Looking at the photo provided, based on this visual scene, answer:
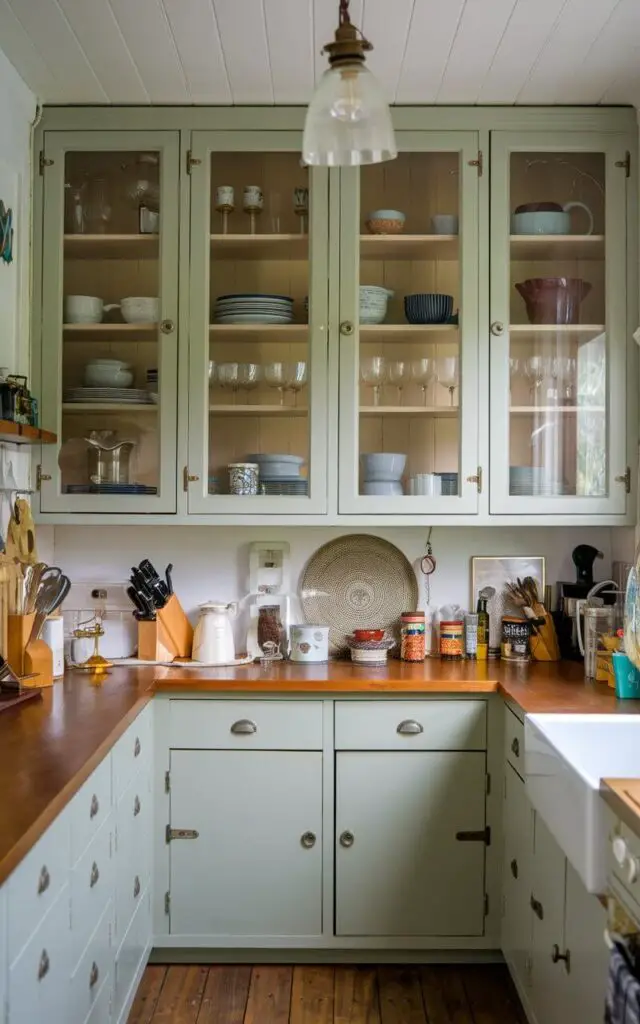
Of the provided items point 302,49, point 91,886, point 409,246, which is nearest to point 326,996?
point 91,886

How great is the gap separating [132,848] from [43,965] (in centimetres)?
85

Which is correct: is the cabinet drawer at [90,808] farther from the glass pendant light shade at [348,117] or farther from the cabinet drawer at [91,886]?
the glass pendant light shade at [348,117]

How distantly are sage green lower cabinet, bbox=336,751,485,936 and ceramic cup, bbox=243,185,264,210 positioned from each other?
67.6 inches

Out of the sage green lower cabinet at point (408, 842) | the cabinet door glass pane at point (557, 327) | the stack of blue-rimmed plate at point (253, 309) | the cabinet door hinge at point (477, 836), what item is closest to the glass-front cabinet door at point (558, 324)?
the cabinet door glass pane at point (557, 327)

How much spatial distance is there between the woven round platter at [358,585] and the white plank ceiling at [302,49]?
1464mm

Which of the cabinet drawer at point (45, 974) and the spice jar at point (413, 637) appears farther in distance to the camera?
the spice jar at point (413, 637)

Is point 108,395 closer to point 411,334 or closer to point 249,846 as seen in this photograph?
point 411,334

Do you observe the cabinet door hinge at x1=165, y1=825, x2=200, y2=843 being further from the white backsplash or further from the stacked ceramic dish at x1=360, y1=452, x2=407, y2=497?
the stacked ceramic dish at x1=360, y1=452, x2=407, y2=497

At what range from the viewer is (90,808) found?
2006mm

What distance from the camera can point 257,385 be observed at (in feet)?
9.80

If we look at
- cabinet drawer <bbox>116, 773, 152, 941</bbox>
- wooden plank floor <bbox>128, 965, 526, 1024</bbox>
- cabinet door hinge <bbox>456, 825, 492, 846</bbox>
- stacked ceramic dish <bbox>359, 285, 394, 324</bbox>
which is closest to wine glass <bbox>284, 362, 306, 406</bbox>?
stacked ceramic dish <bbox>359, 285, 394, 324</bbox>

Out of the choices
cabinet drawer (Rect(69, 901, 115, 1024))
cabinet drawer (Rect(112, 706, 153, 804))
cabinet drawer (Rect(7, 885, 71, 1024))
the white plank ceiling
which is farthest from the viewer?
the white plank ceiling

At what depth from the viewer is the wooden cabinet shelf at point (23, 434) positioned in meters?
2.51

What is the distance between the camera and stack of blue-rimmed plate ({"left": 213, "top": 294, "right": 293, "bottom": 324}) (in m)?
2.98
